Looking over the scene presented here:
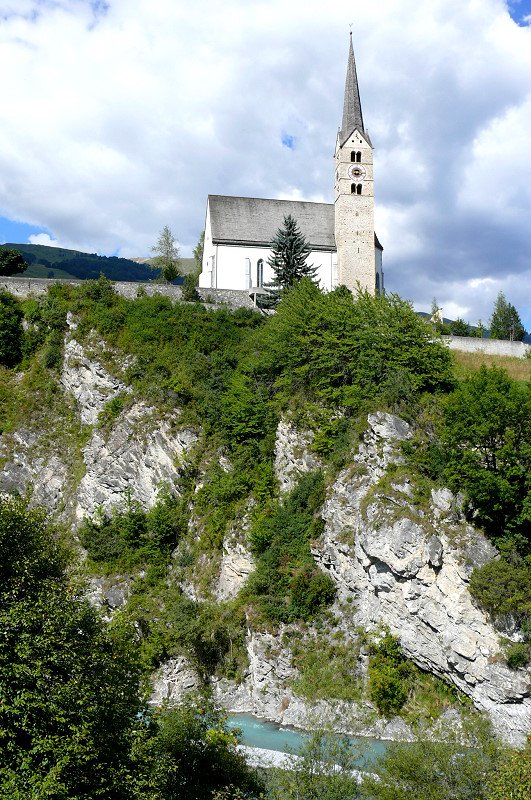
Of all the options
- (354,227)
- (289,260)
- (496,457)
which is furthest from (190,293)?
(496,457)

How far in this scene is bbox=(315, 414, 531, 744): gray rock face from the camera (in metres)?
26.8

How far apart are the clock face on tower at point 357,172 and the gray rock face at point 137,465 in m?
27.6

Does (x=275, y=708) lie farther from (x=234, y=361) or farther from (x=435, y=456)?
(x=234, y=361)

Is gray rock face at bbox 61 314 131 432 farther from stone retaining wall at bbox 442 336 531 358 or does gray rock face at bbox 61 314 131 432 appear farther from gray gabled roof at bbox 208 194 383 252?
stone retaining wall at bbox 442 336 531 358

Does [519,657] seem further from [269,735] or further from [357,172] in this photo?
[357,172]

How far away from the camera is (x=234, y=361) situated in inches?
1657

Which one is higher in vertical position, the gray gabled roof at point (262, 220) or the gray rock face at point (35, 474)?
the gray gabled roof at point (262, 220)

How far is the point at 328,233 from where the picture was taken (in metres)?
56.8

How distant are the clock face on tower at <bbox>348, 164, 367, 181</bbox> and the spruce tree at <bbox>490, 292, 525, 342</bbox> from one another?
20.6 m

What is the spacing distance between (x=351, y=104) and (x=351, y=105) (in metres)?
0.10

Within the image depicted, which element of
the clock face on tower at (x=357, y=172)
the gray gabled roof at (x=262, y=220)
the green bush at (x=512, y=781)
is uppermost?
the clock face on tower at (x=357, y=172)

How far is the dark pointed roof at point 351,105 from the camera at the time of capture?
188 feet

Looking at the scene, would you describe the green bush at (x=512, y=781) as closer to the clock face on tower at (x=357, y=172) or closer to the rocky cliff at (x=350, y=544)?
the rocky cliff at (x=350, y=544)

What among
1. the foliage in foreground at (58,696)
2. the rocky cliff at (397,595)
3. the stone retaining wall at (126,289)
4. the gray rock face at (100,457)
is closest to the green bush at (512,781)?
the rocky cliff at (397,595)
